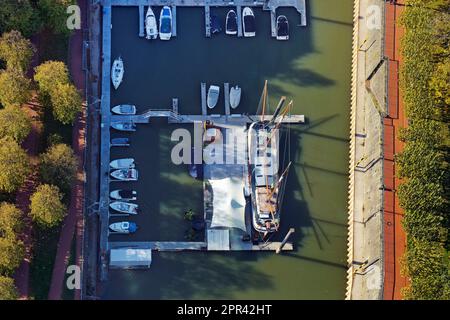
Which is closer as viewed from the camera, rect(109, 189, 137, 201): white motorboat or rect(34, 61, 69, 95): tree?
rect(34, 61, 69, 95): tree

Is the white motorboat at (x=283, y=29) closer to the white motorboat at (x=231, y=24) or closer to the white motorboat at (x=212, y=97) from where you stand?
the white motorboat at (x=231, y=24)

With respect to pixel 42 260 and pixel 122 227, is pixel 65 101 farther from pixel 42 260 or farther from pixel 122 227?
pixel 42 260

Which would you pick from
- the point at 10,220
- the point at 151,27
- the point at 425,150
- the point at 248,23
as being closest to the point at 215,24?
the point at 248,23

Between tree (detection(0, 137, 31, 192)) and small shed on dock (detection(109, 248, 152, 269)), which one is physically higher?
tree (detection(0, 137, 31, 192))

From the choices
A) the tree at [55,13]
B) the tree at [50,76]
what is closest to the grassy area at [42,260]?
the tree at [50,76]

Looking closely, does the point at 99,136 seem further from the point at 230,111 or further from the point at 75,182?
the point at 230,111

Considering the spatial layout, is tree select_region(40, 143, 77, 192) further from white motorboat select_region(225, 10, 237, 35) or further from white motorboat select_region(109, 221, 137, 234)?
white motorboat select_region(225, 10, 237, 35)

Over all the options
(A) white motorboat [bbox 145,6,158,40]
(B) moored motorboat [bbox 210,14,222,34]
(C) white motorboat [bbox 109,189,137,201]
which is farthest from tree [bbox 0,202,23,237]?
(B) moored motorboat [bbox 210,14,222,34]
